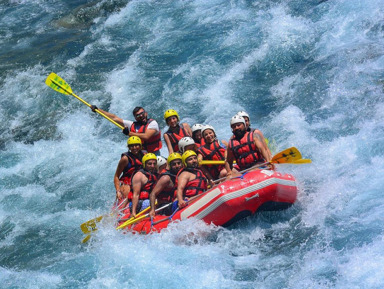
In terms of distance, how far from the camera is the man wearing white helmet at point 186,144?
8328 mm

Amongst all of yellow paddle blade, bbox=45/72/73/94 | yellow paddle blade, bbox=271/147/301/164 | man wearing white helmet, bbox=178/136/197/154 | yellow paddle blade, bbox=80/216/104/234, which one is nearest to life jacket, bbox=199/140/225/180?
man wearing white helmet, bbox=178/136/197/154

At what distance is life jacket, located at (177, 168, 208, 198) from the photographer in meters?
7.81

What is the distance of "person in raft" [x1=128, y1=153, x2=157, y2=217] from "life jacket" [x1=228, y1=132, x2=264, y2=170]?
1.15 meters

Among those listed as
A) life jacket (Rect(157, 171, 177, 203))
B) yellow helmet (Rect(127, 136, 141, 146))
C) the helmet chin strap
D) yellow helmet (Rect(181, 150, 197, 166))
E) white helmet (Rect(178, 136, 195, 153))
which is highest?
the helmet chin strap

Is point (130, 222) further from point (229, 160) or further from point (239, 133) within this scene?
point (239, 133)

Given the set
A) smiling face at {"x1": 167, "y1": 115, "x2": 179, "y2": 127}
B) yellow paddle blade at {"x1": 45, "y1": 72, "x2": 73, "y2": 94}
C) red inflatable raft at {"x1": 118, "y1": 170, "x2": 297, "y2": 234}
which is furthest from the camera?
yellow paddle blade at {"x1": 45, "y1": 72, "x2": 73, "y2": 94}

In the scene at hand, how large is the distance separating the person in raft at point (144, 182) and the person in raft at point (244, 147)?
106 cm

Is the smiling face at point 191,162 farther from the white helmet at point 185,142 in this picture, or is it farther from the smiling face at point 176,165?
the white helmet at point 185,142

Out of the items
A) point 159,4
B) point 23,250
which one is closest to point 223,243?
point 23,250

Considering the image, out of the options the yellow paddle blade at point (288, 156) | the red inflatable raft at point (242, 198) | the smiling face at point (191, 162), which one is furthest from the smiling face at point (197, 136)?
the yellow paddle blade at point (288, 156)

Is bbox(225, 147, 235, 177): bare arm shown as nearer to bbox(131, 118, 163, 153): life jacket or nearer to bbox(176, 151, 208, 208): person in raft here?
bbox(176, 151, 208, 208): person in raft

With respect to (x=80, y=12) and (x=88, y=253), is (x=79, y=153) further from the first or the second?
(x=80, y=12)

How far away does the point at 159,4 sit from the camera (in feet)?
52.9

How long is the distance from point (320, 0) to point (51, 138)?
6825mm
